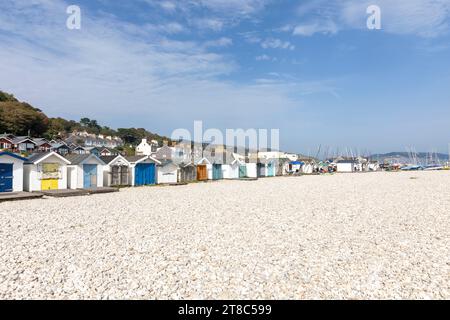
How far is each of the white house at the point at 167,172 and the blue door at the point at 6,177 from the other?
50.0ft

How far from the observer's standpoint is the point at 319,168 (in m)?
85.6

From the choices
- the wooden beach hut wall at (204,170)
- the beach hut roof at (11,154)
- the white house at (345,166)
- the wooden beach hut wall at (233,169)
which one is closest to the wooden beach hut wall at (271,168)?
the wooden beach hut wall at (233,169)

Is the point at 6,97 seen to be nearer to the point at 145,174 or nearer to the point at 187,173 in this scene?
the point at 187,173

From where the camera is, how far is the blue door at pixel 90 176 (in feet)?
92.1

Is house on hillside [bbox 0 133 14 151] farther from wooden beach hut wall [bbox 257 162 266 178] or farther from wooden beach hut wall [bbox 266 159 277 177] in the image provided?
wooden beach hut wall [bbox 266 159 277 177]

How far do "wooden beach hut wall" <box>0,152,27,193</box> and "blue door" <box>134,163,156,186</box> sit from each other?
11355 millimetres

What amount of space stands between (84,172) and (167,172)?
416 inches

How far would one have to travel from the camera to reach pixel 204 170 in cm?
4356

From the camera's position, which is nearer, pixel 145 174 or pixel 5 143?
pixel 145 174

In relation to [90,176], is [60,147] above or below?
above

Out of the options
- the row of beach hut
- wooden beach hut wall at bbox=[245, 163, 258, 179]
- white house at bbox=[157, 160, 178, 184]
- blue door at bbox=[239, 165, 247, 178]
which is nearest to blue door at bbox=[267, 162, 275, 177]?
wooden beach hut wall at bbox=[245, 163, 258, 179]

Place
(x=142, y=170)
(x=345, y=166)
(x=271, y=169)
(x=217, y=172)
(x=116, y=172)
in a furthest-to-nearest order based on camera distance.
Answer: (x=345, y=166)
(x=271, y=169)
(x=217, y=172)
(x=142, y=170)
(x=116, y=172)

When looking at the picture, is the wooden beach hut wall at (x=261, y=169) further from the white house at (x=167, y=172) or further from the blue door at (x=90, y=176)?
the blue door at (x=90, y=176)

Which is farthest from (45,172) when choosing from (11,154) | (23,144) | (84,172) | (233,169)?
(23,144)
